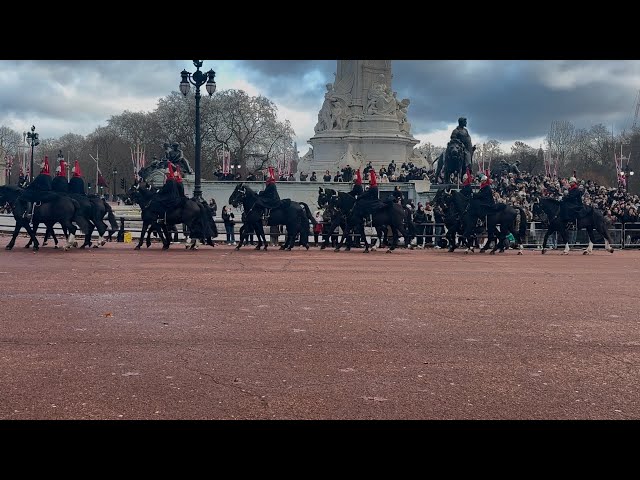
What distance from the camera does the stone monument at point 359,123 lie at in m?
46.6

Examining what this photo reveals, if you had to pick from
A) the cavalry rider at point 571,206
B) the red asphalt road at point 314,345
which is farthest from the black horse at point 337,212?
the red asphalt road at point 314,345

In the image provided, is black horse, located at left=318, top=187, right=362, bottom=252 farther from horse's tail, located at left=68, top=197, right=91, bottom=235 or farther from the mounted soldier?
the mounted soldier

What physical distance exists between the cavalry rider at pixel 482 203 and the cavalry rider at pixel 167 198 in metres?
8.95

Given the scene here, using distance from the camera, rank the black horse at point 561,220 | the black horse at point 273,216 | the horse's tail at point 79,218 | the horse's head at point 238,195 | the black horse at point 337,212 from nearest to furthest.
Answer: the horse's tail at point 79,218, the black horse at point 273,216, the horse's head at point 238,195, the black horse at point 561,220, the black horse at point 337,212

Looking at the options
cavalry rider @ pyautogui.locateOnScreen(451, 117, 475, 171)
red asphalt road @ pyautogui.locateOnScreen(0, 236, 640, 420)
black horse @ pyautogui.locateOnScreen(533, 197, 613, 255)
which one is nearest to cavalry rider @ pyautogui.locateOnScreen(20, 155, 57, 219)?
red asphalt road @ pyautogui.locateOnScreen(0, 236, 640, 420)

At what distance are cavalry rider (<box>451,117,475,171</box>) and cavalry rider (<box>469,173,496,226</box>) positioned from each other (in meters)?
12.8

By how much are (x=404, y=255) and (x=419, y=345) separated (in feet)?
46.8

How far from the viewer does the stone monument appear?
46625mm

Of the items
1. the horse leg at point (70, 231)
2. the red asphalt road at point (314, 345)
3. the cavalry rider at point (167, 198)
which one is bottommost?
the red asphalt road at point (314, 345)

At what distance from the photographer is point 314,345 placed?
26.2 ft

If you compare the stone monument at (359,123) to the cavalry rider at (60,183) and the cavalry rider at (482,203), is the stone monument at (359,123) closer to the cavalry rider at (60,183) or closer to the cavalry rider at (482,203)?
the cavalry rider at (482,203)
